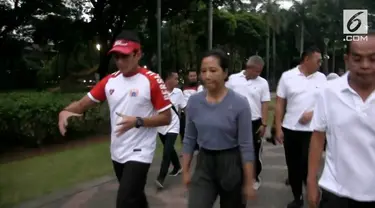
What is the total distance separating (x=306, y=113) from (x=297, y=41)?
50.4 m

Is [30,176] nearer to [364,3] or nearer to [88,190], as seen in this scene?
[88,190]

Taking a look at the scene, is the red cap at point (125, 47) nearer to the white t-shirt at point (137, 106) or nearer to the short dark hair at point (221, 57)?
the white t-shirt at point (137, 106)

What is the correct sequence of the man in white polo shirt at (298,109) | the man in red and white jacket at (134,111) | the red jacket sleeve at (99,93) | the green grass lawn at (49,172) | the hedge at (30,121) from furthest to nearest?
the hedge at (30,121)
the green grass lawn at (49,172)
the man in white polo shirt at (298,109)
the red jacket sleeve at (99,93)
the man in red and white jacket at (134,111)

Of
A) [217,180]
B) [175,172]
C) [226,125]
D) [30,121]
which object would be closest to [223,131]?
[226,125]

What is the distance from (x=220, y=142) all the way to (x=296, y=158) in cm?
252

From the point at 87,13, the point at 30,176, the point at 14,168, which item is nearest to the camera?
the point at 30,176

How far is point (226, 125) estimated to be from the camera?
11.8ft

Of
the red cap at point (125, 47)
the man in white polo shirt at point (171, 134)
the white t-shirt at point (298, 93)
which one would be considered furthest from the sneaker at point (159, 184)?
the red cap at point (125, 47)

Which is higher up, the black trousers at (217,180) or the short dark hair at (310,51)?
the short dark hair at (310,51)

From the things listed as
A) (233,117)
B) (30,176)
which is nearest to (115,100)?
(233,117)

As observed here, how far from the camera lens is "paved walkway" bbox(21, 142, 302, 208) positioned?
6223 mm

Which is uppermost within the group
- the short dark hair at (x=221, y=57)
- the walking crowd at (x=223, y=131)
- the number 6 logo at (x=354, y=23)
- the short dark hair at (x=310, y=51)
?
the number 6 logo at (x=354, y=23)

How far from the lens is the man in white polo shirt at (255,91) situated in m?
6.78

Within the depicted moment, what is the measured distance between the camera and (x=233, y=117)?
3.59 metres
